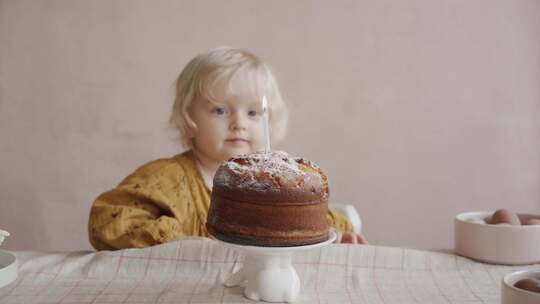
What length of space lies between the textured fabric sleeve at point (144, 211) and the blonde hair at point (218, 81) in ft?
0.51

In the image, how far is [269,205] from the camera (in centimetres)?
93

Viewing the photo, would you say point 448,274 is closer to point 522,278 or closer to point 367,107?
point 522,278

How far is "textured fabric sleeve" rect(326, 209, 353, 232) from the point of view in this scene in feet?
5.17

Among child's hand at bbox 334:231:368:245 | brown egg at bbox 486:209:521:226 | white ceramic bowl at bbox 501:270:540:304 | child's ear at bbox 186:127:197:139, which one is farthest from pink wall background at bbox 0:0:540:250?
white ceramic bowl at bbox 501:270:540:304

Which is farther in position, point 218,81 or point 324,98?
point 324,98

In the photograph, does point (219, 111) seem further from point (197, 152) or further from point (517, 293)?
point (517, 293)

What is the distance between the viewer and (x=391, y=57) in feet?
7.73

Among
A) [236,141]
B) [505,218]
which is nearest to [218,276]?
[236,141]

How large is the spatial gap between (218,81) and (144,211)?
1.19ft

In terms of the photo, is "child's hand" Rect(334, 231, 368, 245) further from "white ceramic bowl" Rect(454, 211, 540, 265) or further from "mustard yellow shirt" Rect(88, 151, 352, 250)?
"white ceramic bowl" Rect(454, 211, 540, 265)

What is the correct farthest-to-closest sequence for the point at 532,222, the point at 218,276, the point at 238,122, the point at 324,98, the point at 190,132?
the point at 324,98 < the point at 190,132 < the point at 238,122 < the point at 532,222 < the point at 218,276

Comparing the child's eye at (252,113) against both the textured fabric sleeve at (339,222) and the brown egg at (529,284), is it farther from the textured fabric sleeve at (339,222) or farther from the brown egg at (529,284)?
the brown egg at (529,284)

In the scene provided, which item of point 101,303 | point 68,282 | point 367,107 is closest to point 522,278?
point 101,303

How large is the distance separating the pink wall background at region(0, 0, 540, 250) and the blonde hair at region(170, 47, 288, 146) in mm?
732
